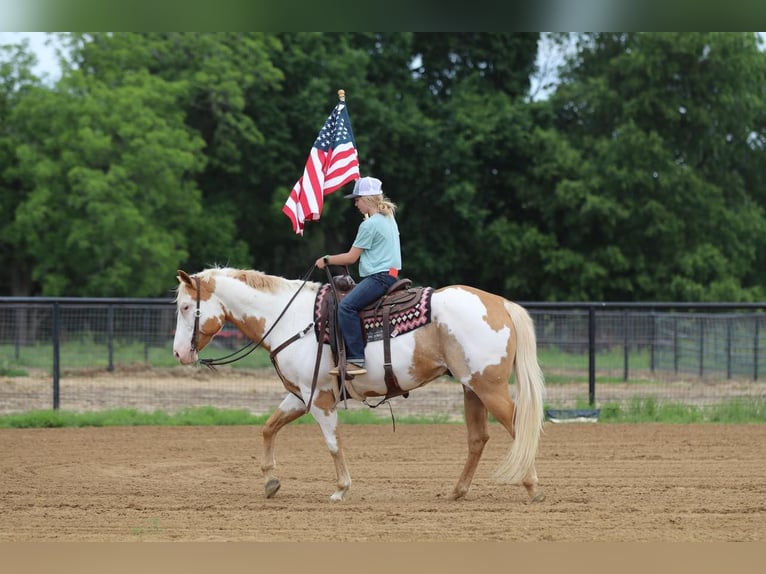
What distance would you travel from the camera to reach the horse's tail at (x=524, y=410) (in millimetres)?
9484

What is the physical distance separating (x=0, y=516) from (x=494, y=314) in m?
4.27

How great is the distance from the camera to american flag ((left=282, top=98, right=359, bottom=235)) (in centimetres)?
1088

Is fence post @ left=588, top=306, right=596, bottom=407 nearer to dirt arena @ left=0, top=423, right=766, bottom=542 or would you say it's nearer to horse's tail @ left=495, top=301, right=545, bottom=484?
dirt arena @ left=0, top=423, right=766, bottom=542

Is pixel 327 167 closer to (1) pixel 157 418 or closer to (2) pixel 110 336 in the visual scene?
(1) pixel 157 418

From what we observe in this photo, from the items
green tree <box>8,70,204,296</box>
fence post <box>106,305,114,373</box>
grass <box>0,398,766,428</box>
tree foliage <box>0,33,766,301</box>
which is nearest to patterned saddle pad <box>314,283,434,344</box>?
grass <box>0,398,766,428</box>

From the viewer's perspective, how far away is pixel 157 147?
3850 cm

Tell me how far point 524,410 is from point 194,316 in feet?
9.92

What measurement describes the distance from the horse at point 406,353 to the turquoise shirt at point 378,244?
0.51m

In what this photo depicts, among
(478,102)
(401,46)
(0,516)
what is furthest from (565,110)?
(0,516)

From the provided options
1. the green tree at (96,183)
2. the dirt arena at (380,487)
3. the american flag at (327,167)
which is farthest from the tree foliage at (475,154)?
the american flag at (327,167)

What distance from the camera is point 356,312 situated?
386 inches

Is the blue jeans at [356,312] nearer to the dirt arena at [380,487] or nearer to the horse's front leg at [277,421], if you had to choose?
the horse's front leg at [277,421]

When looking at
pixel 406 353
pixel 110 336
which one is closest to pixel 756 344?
pixel 110 336

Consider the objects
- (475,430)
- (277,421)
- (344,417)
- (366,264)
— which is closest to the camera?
(366,264)
